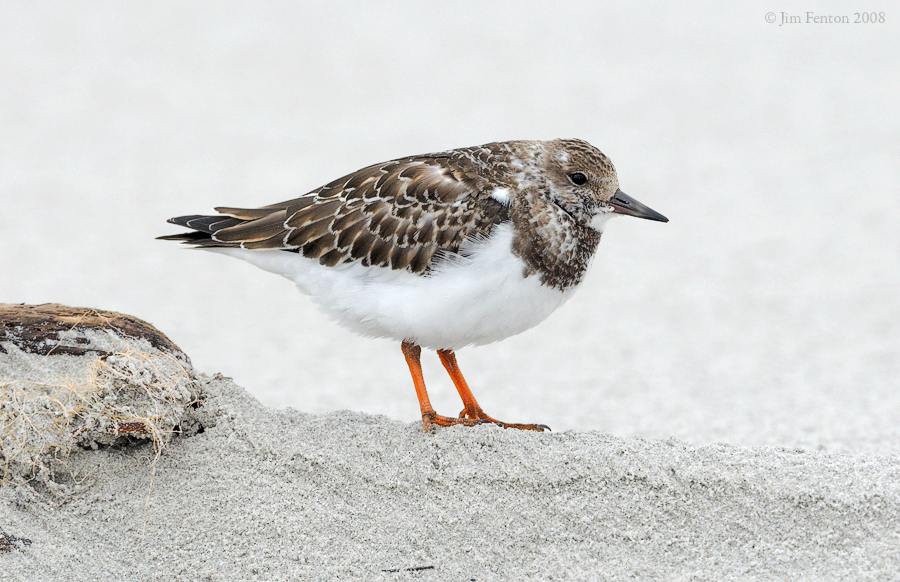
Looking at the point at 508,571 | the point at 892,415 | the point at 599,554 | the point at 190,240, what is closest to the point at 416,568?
the point at 508,571

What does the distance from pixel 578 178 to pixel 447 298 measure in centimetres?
112

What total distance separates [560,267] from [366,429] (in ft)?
4.86

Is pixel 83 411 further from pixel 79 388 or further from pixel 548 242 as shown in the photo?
pixel 548 242

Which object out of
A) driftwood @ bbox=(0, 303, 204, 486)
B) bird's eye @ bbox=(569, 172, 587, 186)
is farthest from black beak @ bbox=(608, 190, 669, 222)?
driftwood @ bbox=(0, 303, 204, 486)

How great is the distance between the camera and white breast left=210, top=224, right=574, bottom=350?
18.4 ft

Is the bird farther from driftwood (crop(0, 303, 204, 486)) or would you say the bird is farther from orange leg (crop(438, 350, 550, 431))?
driftwood (crop(0, 303, 204, 486))

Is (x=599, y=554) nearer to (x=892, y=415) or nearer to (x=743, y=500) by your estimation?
(x=743, y=500)

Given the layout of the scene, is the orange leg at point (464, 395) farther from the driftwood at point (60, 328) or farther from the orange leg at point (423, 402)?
the driftwood at point (60, 328)

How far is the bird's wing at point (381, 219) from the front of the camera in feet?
19.0

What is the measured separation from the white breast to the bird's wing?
9 cm

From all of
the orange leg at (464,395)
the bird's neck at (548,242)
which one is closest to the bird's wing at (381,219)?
the bird's neck at (548,242)

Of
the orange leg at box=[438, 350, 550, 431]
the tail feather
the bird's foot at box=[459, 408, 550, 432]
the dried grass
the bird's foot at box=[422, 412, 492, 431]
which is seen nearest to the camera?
the dried grass

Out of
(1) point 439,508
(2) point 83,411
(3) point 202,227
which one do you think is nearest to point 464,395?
(1) point 439,508

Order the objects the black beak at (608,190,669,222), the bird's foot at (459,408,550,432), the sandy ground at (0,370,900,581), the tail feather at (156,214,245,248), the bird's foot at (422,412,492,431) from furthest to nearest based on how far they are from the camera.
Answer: the tail feather at (156,214,245,248) → the bird's foot at (459,408,550,432) → the black beak at (608,190,669,222) → the bird's foot at (422,412,492,431) → the sandy ground at (0,370,900,581)
